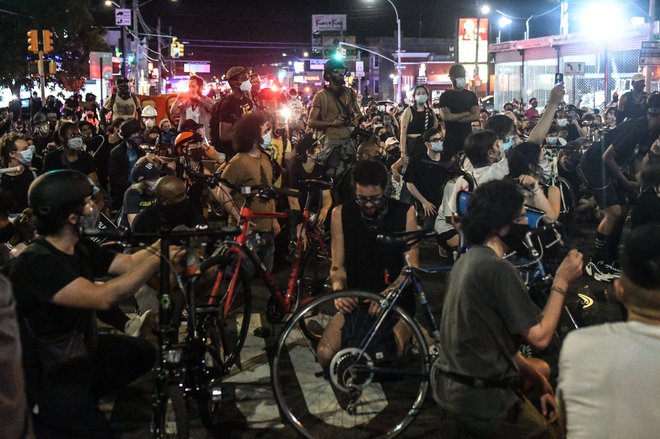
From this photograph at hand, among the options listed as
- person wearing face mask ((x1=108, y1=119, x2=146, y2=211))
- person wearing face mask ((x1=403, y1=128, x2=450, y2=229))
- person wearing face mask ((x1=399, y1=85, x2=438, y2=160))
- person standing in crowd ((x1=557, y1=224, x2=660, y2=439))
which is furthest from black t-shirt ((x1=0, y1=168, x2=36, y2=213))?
person standing in crowd ((x1=557, y1=224, x2=660, y2=439))

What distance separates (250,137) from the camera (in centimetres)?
817

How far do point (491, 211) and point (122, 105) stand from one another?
1505 centimetres

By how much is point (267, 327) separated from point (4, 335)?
5.21 meters

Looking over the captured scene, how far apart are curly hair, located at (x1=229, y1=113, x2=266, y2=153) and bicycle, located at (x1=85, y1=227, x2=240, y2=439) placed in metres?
2.52

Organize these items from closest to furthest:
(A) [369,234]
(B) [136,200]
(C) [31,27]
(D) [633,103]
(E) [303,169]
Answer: (A) [369,234] → (B) [136,200] → (E) [303,169] → (D) [633,103] → (C) [31,27]

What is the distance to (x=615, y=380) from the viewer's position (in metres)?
2.58

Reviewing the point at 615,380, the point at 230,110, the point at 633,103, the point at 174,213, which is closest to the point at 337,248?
the point at 174,213

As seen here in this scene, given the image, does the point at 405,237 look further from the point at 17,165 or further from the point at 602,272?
the point at 17,165

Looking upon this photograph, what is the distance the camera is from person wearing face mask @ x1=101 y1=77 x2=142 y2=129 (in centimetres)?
1775

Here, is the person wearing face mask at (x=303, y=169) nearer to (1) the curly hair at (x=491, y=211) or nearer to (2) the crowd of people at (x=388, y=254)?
(2) the crowd of people at (x=388, y=254)

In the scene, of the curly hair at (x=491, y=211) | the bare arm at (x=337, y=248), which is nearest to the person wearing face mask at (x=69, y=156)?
the bare arm at (x=337, y=248)

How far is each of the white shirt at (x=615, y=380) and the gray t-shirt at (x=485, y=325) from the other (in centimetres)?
118

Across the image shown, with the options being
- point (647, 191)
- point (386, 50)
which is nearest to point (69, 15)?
point (647, 191)

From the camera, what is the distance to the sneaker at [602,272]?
373 inches
